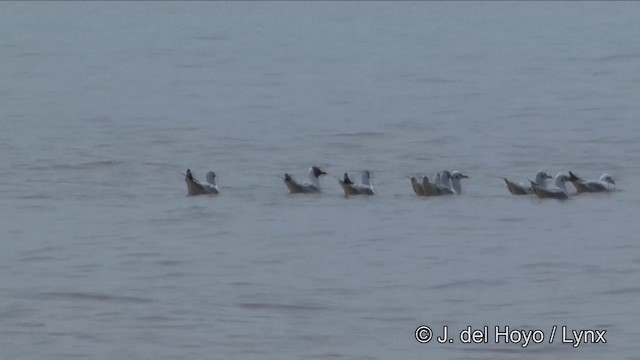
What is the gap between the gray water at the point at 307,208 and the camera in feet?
42.4

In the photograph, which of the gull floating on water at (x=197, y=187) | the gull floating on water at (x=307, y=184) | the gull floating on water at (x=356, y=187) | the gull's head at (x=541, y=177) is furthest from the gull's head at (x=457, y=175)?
the gull floating on water at (x=197, y=187)

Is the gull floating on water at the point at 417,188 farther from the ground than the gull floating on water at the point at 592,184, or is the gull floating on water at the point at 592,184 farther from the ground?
the gull floating on water at the point at 592,184

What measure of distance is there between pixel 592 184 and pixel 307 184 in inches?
103

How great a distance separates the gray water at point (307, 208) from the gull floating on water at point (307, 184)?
14 centimetres

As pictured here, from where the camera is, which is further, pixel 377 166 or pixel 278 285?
pixel 377 166

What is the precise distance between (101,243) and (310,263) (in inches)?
73.3

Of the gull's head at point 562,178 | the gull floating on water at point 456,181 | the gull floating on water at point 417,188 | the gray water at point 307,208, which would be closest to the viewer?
the gray water at point 307,208

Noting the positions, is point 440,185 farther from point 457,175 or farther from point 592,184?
point 592,184

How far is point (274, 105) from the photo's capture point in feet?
98.0

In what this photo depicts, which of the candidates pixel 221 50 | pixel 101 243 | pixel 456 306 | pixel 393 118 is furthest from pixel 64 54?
pixel 456 306

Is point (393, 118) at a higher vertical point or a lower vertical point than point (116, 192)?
higher

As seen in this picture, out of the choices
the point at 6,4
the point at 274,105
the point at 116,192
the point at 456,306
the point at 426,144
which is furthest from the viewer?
the point at 6,4

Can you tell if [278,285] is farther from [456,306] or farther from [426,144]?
[426,144]

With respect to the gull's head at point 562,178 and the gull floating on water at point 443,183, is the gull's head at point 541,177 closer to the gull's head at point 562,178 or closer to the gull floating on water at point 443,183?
the gull's head at point 562,178
